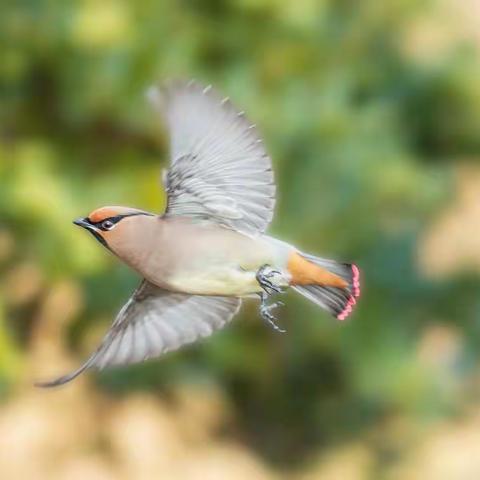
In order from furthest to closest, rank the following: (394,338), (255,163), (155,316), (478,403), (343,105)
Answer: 1. (478,403)
2. (394,338)
3. (343,105)
4. (155,316)
5. (255,163)

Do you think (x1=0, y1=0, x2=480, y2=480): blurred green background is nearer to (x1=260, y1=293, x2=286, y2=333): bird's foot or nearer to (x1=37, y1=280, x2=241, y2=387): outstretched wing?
(x1=37, y1=280, x2=241, y2=387): outstretched wing

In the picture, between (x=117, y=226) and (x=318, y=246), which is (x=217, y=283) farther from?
(x=318, y=246)

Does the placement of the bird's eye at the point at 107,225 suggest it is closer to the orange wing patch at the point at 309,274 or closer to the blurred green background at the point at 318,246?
the orange wing patch at the point at 309,274

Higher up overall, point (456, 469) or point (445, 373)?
point (445, 373)

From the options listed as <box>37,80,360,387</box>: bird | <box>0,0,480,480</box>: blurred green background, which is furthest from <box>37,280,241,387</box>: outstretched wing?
<box>0,0,480,480</box>: blurred green background

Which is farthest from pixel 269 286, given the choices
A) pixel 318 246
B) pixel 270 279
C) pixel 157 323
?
pixel 318 246

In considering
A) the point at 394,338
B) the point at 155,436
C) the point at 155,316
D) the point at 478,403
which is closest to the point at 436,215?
the point at 394,338

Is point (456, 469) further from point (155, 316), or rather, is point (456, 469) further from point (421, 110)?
point (155, 316)
